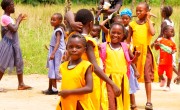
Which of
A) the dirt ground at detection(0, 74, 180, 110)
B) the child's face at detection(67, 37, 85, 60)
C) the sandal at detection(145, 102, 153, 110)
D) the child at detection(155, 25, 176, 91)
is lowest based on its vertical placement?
the dirt ground at detection(0, 74, 180, 110)

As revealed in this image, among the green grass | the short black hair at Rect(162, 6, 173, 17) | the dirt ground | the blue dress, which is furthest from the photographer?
the green grass

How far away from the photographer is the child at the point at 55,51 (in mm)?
8016

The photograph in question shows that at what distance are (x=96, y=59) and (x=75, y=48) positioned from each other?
41cm

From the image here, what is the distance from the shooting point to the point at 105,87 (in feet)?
18.1

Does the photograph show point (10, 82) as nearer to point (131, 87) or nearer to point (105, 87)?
point (131, 87)

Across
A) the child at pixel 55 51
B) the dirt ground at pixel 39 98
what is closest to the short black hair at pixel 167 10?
the dirt ground at pixel 39 98

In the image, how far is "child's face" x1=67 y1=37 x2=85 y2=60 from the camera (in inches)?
175

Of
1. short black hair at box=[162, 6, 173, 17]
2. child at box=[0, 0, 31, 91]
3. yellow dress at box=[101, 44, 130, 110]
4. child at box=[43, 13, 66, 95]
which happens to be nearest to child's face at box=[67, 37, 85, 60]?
yellow dress at box=[101, 44, 130, 110]

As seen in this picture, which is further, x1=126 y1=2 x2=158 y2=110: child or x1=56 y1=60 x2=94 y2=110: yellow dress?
x1=126 y1=2 x2=158 y2=110: child

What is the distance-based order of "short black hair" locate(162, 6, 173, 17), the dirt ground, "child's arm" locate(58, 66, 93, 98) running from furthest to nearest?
"short black hair" locate(162, 6, 173, 17)
the dirt ground
"child's arm" locate(58, 66, 93, 98)

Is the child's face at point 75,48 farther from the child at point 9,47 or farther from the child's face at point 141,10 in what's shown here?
the child at point 9,47

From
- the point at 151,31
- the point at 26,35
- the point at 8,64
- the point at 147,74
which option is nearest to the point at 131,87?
the point at 147,74

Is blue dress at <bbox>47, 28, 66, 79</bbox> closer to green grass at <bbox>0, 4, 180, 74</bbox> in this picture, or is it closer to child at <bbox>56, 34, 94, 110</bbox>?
green grass at <bbox>0, 4, 180, 74</bbox>

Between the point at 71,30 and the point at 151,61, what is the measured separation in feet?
7.68
